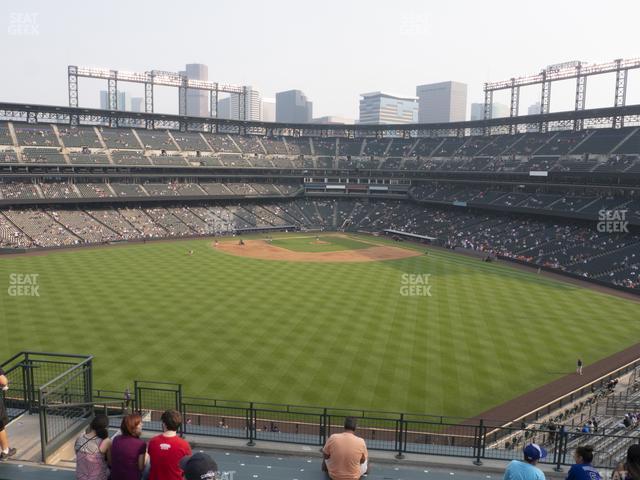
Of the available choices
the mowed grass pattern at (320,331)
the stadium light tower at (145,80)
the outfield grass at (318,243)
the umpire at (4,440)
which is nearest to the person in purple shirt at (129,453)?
the umpire at (4,440)

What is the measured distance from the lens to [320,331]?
35438 mm

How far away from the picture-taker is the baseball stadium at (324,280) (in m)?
20.8

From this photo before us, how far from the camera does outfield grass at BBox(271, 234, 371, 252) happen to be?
76500 mm

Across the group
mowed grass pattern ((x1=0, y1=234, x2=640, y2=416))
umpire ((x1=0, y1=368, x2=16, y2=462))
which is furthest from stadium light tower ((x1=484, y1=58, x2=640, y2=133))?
umpire ((x1=0, y1=368, x2=16, y2=462))

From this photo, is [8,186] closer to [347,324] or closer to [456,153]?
[347,324]

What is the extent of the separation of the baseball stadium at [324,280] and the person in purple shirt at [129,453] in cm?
327

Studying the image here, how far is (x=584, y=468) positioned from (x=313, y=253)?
64.7 metres

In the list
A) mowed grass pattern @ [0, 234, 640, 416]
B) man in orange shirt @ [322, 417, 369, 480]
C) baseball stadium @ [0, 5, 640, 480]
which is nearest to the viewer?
man in orange shirt @ [322, 417, 369, 480]

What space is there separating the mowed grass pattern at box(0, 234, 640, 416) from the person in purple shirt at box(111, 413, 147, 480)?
18202 millimetres

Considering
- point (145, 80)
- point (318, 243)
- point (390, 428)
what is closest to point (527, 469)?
point (390, 428)

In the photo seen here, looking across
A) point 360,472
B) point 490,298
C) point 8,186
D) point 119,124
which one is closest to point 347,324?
point 490,298

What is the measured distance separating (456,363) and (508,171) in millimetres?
63996

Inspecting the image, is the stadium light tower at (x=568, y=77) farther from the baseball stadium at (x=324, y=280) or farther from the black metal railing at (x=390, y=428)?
the black metal railing at (x=390, y=428)

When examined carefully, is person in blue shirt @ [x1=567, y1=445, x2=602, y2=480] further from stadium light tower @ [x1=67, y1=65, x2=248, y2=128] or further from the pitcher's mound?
stadium light tower @ [x1=67, y1=65, x2=248, y2=128]
